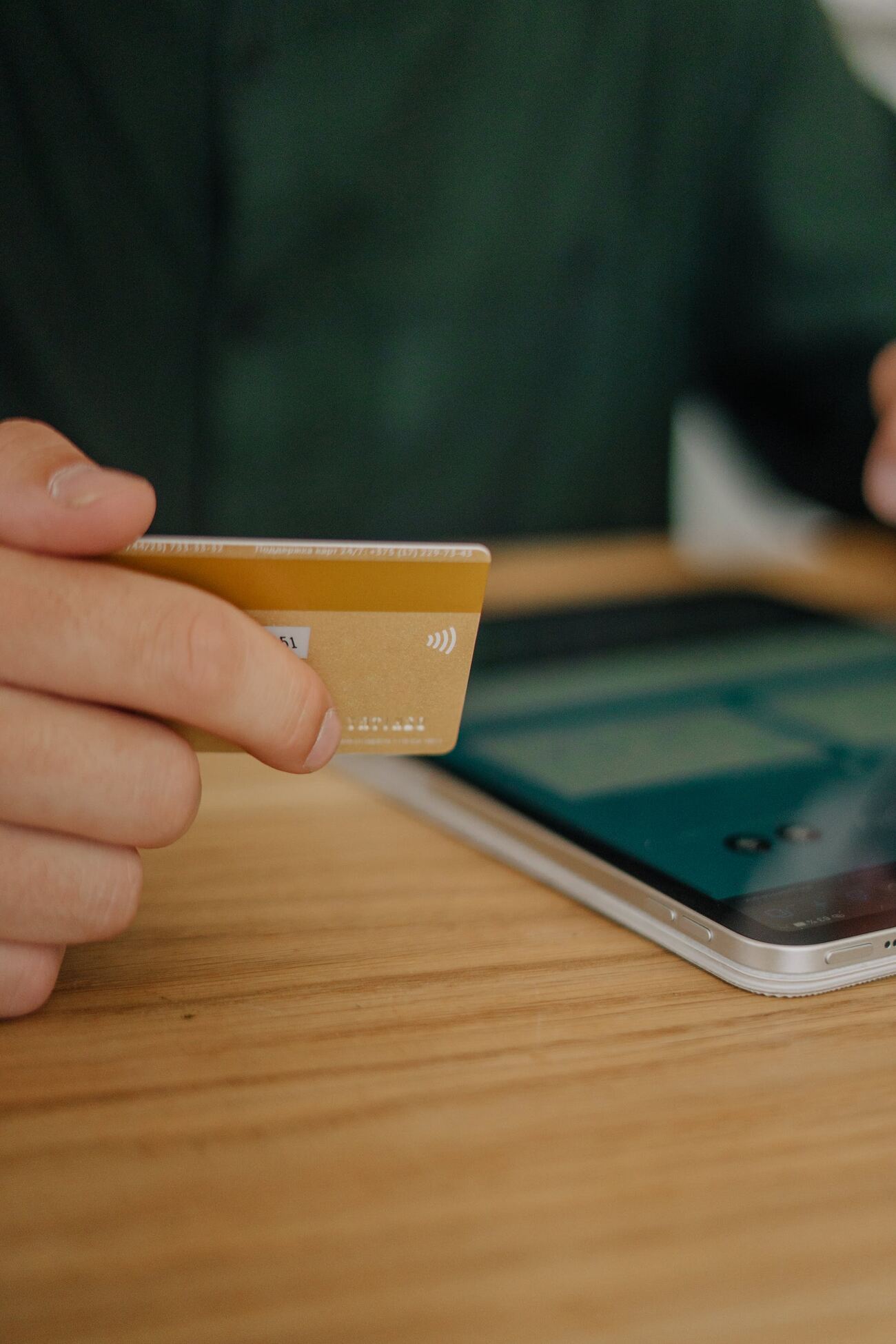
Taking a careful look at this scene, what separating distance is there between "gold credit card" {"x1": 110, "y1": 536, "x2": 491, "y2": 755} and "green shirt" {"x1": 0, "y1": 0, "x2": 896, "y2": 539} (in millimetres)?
681

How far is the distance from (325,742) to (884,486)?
1.53 feet

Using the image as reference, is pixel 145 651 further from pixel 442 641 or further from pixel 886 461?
pixel 886 461

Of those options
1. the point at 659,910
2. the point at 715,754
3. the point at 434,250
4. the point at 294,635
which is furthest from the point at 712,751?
the point at 434,250

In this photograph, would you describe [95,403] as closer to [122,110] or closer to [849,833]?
[122,110]

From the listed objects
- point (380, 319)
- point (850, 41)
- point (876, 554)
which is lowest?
point (876, 554)

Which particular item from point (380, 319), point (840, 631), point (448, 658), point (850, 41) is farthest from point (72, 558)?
point (850, 41)

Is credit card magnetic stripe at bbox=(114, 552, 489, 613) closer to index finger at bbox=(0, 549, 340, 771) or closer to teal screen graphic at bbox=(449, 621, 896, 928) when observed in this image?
index finger at bbox=(0, 549, 340, 771)

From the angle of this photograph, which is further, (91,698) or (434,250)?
(434,250)

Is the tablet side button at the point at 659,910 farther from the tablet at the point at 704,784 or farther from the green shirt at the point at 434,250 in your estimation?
the green shirt at the point at 434,250

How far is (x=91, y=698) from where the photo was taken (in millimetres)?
327

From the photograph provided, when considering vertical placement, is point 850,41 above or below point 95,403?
above

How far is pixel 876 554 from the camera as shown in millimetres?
1302

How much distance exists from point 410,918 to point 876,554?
1.07 m

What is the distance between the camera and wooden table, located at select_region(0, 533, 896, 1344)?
234 millimetres
